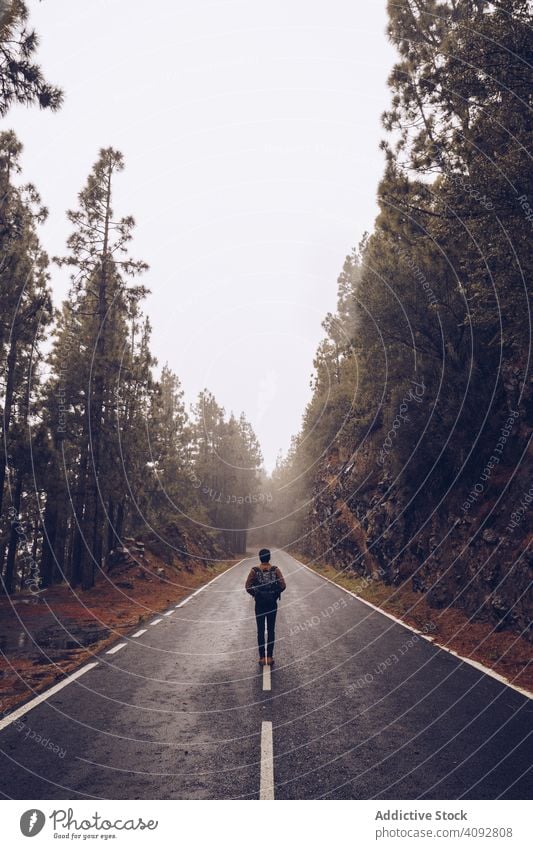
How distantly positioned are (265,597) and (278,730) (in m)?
3.44

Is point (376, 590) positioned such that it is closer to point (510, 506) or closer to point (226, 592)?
point (226, 592)

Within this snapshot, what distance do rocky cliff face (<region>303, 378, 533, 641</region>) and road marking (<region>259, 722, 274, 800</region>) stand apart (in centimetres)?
600

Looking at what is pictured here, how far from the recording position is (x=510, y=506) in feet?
41.1

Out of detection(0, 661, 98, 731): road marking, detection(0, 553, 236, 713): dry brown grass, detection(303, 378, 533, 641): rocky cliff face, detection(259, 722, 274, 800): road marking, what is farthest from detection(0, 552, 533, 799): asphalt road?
detection(303, 378, 533, 641): rocky cliff face

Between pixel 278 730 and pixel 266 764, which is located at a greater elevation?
pixel 266 764

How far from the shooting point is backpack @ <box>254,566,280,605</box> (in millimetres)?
9469

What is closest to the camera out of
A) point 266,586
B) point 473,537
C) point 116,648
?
point 266,586

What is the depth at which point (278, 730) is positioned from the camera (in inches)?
238

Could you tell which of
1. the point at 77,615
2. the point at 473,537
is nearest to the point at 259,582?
the point at 473,537

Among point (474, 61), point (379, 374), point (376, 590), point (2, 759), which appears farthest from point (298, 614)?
point (474, 61)

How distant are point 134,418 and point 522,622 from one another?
66.1 feet

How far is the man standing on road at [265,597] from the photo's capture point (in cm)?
936

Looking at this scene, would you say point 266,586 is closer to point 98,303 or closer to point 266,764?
point 266,764

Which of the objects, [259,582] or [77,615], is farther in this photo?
[77,615]
